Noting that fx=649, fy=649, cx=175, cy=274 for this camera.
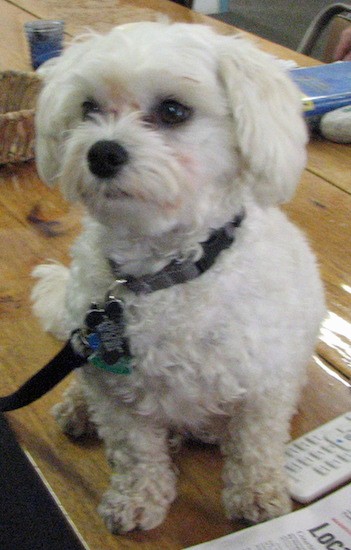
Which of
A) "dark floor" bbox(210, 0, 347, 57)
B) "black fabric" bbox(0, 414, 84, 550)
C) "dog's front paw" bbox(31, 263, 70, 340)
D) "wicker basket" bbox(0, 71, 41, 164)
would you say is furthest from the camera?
"dark floor" bbox(210, 0, 347, 57)

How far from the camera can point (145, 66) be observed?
26.5 inches

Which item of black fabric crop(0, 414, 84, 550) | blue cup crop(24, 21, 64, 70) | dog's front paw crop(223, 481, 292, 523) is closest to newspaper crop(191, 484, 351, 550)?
dog's front paw crop(223, 481, 292, 523)

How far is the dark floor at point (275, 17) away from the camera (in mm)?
4191

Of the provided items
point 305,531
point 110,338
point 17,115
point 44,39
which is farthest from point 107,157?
point 44,39

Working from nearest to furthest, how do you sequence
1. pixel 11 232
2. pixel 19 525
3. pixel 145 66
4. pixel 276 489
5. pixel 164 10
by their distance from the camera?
pixel 19 525 → pixel 145 66 → pixel 276 489 → pixel 11 232 → pixel 164 10

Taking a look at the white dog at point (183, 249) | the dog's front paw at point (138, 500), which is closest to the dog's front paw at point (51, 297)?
the white dog at point (183, 249)

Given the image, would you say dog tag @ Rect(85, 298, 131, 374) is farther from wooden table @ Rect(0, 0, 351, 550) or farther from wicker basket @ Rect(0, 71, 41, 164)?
wicker basket @ Rect(0, 71, 41, 164)

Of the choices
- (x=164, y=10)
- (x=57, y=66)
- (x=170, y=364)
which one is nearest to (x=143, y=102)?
(x=57, y=66)

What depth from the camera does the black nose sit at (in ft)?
2.19

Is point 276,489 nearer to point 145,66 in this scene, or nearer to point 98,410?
point 98,410

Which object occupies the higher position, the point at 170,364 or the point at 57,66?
the point at 57,66

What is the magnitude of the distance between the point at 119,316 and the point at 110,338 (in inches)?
1.1

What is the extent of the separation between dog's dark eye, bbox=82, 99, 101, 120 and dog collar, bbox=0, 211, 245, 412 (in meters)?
0.18

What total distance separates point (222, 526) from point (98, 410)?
205mm
